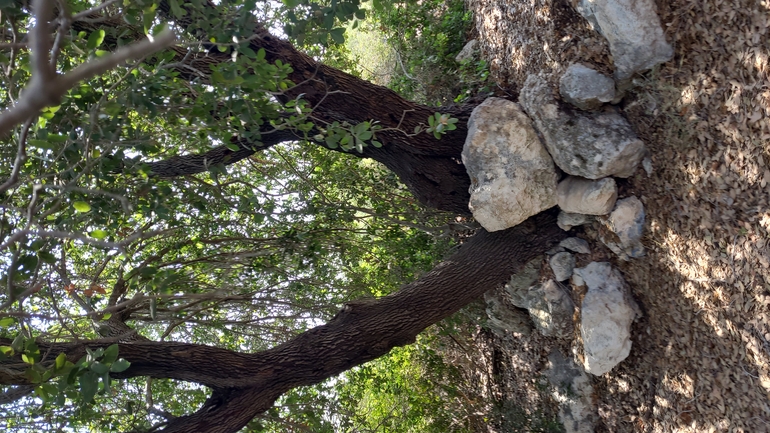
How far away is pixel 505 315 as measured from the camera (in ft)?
15.5

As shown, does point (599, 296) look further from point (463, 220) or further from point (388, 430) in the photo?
point (388, 430)

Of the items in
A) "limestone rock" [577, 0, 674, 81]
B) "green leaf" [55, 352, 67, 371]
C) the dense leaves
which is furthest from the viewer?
"limestone rock" [577, 0, 674, 81]

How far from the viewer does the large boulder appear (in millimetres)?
3613

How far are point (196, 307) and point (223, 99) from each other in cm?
275

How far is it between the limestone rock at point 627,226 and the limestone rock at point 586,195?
67 mm

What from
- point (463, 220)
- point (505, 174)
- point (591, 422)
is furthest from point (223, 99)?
point (591, 422)

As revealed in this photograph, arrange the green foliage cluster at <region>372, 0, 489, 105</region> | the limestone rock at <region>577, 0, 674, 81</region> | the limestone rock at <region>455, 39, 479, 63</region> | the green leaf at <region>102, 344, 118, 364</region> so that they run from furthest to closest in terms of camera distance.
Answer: the green foliage cluster at <region>372, 0, 489, 105</region> → the limestone rock at <region>455, 39, 479, 63</region> → the limestone rock at <region>577, 0, 674, 81</region> → the green leaf at <region>102, 344, 118, 364</region>

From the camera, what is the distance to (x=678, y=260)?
3252 millimetres

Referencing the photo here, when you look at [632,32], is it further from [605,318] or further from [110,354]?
[110,354]

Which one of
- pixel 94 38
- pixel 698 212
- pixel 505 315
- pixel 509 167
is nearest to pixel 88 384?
pixel 94 38

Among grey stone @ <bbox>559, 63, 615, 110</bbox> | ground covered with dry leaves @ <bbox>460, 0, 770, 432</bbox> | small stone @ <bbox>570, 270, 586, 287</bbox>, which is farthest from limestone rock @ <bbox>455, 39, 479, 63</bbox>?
small stone @ <bbox>570, 270, 586, 287</bbox>

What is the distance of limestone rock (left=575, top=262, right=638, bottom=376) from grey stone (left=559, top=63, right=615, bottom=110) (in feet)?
3.63

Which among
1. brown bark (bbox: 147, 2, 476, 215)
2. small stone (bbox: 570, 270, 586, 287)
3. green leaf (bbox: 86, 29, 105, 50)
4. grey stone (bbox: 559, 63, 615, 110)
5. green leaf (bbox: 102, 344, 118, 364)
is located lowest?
small stone (bbox: 570, 270, 586, 287)

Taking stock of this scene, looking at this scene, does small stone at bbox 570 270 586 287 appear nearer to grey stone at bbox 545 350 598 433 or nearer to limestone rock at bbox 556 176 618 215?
limestone rock at bbox 556 176 618 215
